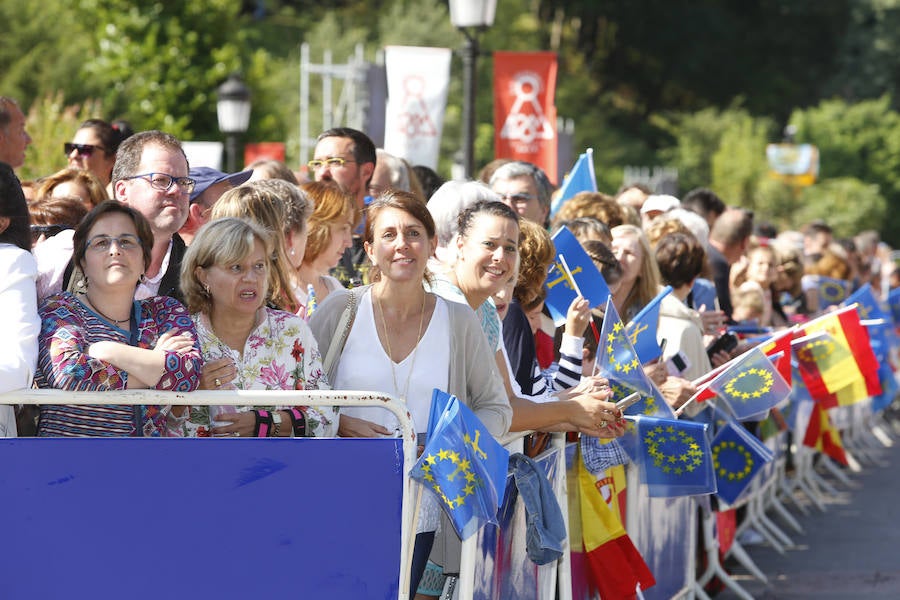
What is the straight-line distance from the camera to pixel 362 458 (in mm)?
3965

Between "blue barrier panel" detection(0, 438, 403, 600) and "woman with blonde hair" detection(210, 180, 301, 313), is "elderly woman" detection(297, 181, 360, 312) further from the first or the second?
"blue barrier panel" detection(0, 438, 403, 600)

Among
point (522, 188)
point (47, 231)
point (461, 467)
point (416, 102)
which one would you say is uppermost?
point (416, 102)

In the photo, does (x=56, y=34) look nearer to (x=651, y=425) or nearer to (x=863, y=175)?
(x=651, y=425)

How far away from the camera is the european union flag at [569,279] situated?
657 cm

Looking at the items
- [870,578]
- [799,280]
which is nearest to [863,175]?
[799,280]

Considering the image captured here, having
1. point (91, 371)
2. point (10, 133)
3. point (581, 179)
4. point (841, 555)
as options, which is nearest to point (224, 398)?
point (91, 371)

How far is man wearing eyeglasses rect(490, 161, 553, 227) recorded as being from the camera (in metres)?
7.81

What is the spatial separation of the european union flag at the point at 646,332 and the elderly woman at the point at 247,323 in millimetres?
1989

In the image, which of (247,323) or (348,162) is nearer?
(247,323)

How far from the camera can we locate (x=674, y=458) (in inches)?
247

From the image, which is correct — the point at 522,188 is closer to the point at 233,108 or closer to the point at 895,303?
the point at 895,303

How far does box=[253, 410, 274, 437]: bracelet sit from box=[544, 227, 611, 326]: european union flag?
2303 mm

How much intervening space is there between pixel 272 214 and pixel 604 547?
1.87m

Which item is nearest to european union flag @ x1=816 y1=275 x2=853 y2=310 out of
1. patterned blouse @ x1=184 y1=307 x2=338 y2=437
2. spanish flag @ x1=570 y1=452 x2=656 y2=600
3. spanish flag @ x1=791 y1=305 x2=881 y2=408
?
spanish flag @ x1=791 y1=305 x2=881 y2=408
